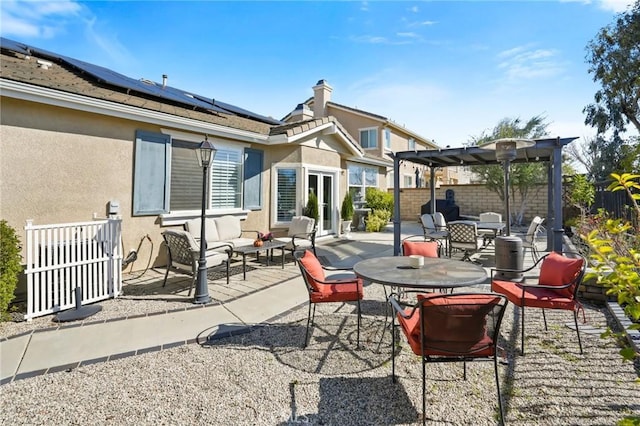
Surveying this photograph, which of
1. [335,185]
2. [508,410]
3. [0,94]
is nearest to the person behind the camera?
[508,410]

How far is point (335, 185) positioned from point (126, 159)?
6747 millimetres

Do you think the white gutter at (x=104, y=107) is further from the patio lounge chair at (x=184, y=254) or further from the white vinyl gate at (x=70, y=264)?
the patio lounge chair at (x=184, y=254)

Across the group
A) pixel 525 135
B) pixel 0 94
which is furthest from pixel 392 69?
pixel 525 135

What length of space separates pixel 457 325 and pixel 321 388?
1.31 metres

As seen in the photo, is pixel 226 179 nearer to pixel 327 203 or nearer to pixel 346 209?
pixel 327 203

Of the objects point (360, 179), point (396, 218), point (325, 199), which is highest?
point (360, 179)

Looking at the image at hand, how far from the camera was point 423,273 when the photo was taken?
3465 mm

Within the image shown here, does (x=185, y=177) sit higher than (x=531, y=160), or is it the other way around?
(x=531, y=160)

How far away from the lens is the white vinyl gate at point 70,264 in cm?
413

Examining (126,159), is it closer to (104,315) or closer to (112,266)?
(112,266)

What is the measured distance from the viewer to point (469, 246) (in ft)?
23.6

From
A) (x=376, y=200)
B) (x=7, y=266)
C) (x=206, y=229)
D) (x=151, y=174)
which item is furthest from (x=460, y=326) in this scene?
(x=376, y=200)

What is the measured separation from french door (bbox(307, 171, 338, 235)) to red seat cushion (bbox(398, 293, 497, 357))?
8.05m

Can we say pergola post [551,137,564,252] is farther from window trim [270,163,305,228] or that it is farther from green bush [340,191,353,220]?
green bush [340,191,353,220]
